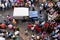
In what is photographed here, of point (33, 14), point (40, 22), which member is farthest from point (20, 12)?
point (40, 22)

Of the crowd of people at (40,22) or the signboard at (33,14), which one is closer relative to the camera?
the crowd of people at (40,22)

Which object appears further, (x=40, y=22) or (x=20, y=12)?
(x=20, y=12)

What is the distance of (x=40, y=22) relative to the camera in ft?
41.8

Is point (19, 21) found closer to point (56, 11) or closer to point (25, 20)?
point (25, 20)

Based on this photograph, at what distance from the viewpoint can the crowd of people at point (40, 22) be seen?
486 inches

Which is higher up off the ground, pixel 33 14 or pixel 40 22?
pixel 33 14

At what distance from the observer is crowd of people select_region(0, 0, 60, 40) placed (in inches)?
Result: 486

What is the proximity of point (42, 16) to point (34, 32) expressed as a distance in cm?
108

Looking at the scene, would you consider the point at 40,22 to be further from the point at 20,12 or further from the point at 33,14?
the point at 20,12

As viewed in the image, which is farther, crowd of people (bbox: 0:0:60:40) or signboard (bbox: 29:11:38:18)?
signboard (bbox: 29:11:38:18)

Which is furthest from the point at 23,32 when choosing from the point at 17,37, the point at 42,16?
the point at 42,16

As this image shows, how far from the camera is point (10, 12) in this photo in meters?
13.5

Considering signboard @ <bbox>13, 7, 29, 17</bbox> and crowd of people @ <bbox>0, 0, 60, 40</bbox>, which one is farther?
signboard @ <bbox>13, 7, 29, 17</bbox>

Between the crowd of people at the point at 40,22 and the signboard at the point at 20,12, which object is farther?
the signboard at the point at 20,12
